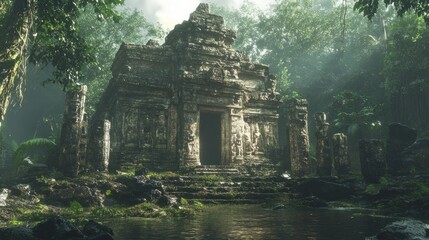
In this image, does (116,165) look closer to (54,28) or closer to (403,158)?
(54,28)

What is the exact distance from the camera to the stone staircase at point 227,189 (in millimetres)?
12156

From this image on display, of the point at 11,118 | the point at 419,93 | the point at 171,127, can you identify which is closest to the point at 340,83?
the point at 419,93

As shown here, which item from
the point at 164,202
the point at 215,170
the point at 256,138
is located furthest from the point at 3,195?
the point at 256,138

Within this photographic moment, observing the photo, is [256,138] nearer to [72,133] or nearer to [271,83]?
[271,83]

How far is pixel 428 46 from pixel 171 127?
55.7 ft

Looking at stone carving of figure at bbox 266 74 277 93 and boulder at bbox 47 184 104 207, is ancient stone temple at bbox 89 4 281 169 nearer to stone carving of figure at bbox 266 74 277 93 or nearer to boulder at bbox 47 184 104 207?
stone carving of figure at bbox 266 74 277 93

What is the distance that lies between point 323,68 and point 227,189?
2881cm

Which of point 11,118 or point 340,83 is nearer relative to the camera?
point 340,83

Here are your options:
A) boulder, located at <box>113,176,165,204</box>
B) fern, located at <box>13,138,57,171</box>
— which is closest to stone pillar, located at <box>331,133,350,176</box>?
boulder, located at <box>113,176,165,204</box>

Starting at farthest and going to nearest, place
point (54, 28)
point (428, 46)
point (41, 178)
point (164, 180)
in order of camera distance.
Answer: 1. point (428, 46)
2. point (164, 180)
3. point (41, 178)
4. point (54, 28)

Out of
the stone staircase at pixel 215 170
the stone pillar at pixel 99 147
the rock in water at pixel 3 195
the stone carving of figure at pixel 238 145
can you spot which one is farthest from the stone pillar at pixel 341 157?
the rock in water at pixel 3 195

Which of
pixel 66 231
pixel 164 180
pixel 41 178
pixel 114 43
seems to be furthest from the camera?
pixel 114 43

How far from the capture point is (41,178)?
10.9m

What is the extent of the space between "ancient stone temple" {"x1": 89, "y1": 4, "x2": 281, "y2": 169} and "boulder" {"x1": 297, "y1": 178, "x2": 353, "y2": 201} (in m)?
5.25
